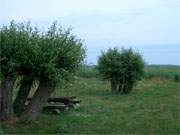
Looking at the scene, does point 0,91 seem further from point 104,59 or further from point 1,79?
point 104,59

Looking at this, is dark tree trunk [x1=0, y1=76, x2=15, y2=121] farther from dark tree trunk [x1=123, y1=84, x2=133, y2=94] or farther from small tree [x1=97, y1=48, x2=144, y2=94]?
dark tree trunk [x1=123, y1=84, x2=133, y2=94]

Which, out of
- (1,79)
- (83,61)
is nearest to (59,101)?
(83,61)

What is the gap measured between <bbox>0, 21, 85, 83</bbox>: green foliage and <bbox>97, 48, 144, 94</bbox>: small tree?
39.3 feet

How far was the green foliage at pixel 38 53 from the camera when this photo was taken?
472 inches

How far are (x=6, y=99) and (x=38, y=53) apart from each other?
4.53 ft

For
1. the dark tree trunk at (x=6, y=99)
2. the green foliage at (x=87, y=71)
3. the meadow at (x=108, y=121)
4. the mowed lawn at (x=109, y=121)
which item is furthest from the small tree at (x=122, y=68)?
the dark tree trunk at (x=6, y=99)

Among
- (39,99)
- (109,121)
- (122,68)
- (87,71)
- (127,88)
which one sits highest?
(122,68)

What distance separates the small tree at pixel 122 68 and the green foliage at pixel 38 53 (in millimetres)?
11975

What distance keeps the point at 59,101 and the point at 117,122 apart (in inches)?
136

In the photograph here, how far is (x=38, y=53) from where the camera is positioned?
39.6 ft

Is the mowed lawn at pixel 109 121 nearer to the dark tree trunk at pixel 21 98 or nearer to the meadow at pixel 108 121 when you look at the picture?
the meadow at pixel 108 121

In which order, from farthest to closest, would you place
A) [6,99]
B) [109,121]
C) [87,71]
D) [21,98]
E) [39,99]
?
[87,71], [109,121], [21,98], [39,99], [6,99]

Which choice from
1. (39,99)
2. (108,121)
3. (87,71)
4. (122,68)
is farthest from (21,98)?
(87,71)

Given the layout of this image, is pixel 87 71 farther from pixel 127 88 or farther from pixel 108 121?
pixel 108 121
